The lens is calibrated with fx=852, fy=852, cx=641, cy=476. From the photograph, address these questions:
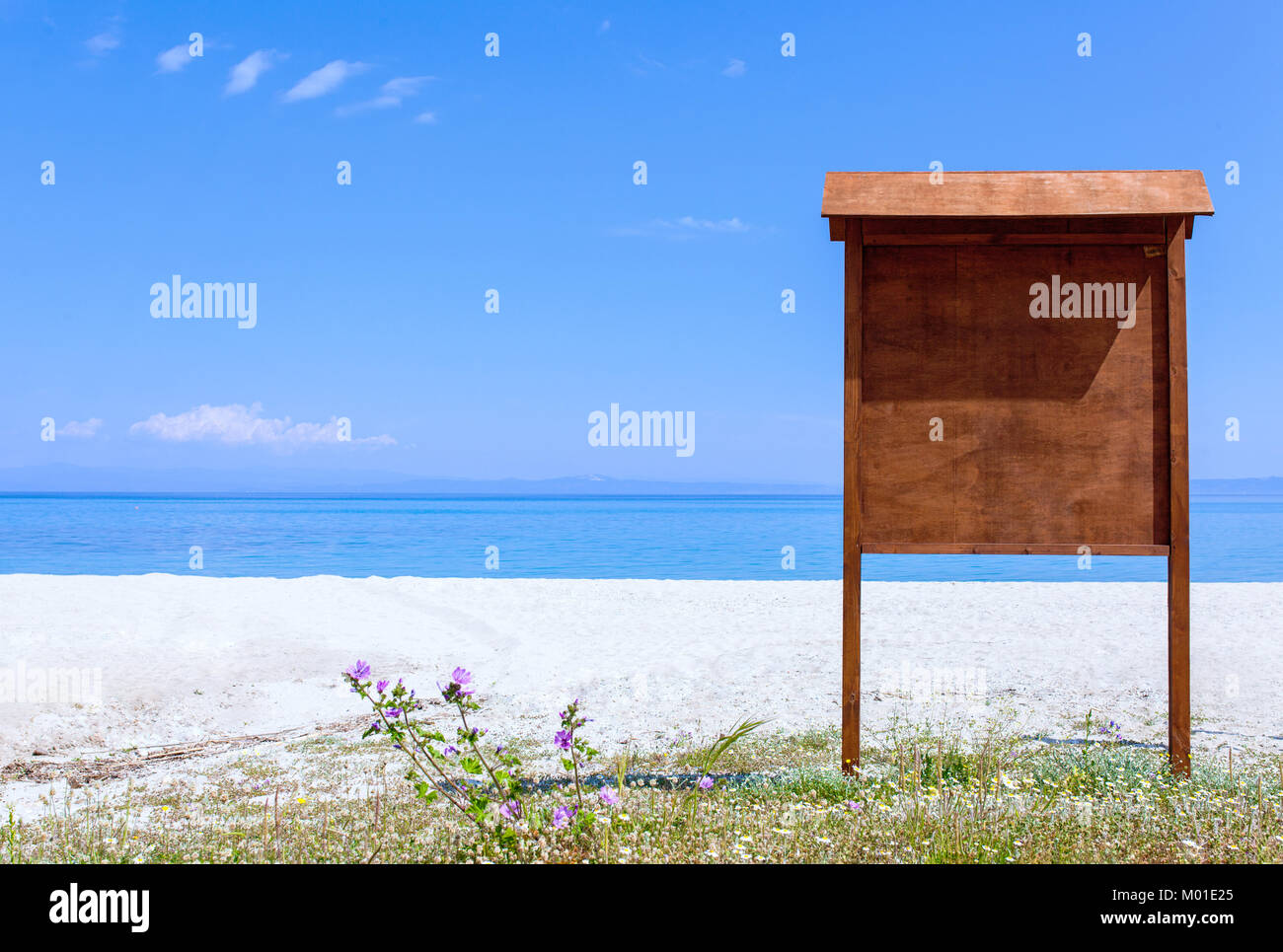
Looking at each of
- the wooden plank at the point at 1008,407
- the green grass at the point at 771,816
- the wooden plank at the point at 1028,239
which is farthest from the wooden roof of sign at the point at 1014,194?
the green grass at the point at 771,816

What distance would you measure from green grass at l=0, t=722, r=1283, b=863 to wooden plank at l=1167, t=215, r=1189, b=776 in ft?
1.15

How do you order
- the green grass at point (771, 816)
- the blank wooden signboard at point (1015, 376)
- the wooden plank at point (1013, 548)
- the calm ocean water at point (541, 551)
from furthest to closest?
1. the calm ocean water at point (541, 551)
2. the blank wooden signboard at point (1015, 376)
3. the wooden plank at point (1013, 548)
4. the green grass at point (771, 816)

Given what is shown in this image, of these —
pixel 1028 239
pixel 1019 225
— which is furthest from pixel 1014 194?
pixel 1028 239

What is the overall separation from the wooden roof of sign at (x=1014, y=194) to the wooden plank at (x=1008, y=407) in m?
0.34

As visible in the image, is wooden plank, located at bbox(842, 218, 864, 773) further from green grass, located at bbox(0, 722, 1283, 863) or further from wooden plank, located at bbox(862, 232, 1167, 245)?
green grass, located at bbox(0, 722, 1283, 863)

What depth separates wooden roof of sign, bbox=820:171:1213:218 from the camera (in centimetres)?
603

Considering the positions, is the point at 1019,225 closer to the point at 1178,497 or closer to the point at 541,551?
the point at 1178,497

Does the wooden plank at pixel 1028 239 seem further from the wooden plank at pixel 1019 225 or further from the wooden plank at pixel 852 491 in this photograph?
the wooden plank at pixel 852 491

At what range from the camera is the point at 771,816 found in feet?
16.4

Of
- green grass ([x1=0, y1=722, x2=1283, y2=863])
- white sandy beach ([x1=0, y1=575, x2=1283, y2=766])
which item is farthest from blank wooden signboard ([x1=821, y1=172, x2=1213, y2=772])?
white sandy beach ([x1=0, y1=575, x2=1283, y2=766])

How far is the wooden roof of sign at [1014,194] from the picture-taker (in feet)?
19.8

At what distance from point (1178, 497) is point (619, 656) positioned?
775 centimetres
